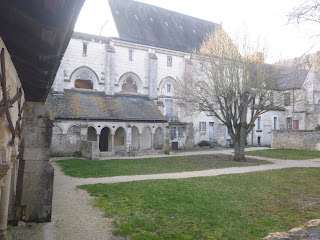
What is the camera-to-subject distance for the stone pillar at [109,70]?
82.3 feet

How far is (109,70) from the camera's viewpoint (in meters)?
25.3

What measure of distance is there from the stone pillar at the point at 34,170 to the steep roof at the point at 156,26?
70.0ft

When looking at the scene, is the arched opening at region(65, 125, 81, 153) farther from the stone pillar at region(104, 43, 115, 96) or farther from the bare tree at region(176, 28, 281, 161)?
the bare tree at region(176, 28, 281, 161)

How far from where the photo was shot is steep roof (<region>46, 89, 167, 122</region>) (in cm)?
2056

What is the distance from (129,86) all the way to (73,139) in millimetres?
9410

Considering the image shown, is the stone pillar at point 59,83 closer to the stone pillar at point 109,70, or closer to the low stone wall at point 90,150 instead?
the stone pillar at point 109,70

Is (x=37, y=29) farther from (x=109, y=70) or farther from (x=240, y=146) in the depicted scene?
(x=109, y=70)

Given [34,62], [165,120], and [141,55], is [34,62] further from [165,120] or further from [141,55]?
[141,55]

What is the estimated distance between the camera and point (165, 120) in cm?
2341

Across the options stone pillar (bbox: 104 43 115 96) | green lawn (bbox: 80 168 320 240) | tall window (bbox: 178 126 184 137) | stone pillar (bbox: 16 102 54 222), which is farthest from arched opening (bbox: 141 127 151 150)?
stone pillar (bbox: 16 102 54 222)

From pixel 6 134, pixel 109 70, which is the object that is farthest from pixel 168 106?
pixel 6 134

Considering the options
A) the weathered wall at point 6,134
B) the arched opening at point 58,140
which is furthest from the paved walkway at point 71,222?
the arched opening at point 58,140

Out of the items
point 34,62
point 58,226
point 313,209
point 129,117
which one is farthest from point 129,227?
point 129,117

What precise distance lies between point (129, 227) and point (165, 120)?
58.7 ft
